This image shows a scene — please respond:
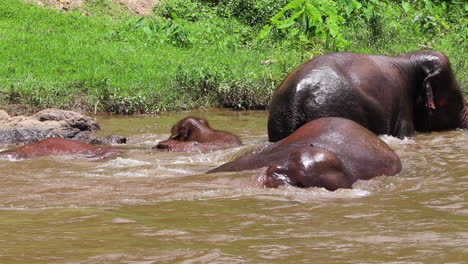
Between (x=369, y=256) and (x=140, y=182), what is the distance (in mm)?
2689

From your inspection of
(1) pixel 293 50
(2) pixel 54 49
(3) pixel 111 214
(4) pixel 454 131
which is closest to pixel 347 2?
(1) pixel 293 50

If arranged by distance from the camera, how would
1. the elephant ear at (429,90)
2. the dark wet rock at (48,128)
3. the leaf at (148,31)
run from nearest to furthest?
the dark wet rock at (48,128) → the elephant ear at (429,90) → the leaf at (148,31)

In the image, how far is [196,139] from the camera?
866 centimetres

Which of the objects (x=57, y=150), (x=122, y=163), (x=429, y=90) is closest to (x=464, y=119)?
(x=429, y=90)

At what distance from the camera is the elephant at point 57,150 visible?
763 centimetres

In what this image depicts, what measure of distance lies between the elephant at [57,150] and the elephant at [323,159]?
1.71m

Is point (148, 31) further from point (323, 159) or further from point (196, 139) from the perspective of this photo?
point (323, 159)

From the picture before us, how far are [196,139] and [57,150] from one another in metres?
1.53

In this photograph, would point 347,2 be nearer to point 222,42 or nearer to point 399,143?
point 222,42

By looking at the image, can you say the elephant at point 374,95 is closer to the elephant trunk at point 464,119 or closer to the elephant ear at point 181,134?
the elephant trunk at point 464,119

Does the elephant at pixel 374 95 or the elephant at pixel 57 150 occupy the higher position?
the elephant at pixel 374 95

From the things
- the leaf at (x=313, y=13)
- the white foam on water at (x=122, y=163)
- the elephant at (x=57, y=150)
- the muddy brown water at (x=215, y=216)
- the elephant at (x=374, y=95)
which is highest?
the leaf at (x=313, y=13)

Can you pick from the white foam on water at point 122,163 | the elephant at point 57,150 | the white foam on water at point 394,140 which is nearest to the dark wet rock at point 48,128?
the elephant at point 57,150

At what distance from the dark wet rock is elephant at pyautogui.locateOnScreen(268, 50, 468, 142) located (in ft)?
7.04
